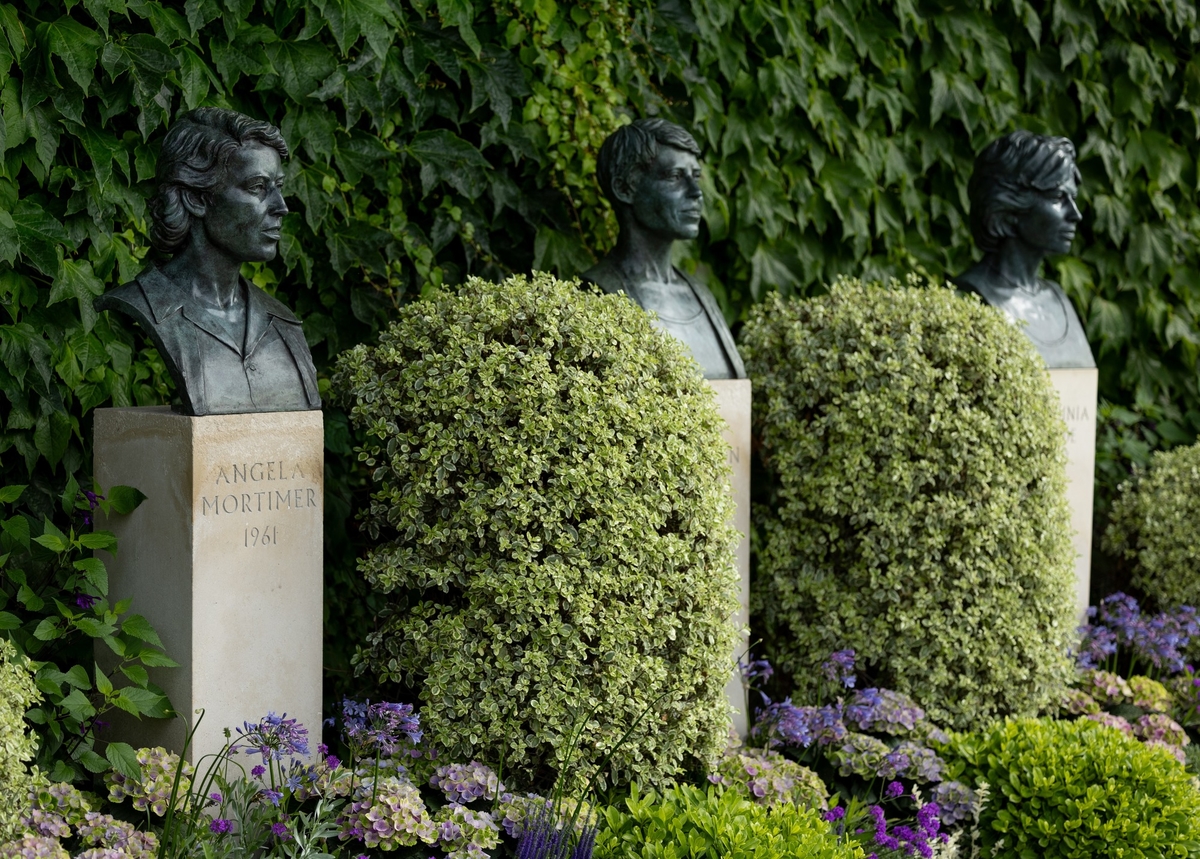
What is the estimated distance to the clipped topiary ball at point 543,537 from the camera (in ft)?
10.5

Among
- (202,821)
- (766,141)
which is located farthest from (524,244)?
(202,821)

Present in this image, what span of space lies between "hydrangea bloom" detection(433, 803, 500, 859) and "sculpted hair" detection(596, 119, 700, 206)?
1.93 m

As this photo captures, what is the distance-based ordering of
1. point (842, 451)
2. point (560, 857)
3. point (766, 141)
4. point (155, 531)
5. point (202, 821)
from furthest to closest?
1. point (766, 141)
2. point (842, 451)
3. point (155, 531)
4. point (202, 821)
5. point (560, 857)

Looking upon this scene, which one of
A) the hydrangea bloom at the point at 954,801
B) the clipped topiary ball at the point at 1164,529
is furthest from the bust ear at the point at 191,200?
the clipped topiary ball at the point at 1164,529

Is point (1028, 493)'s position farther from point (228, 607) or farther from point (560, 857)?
point (228, 607)

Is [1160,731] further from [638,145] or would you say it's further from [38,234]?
[38,234]

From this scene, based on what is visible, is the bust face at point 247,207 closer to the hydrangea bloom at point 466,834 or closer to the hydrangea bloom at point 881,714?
the hydrangea bloom at point 466,834

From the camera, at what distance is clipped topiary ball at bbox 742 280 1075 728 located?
3.98 metres

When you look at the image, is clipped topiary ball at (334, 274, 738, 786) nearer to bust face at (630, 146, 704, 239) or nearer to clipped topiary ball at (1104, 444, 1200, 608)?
bust face at (630, 146, 704, 239)

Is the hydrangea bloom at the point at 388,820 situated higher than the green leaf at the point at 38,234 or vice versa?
the green leaf at the point at 38,234

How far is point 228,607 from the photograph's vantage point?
9.96 feet

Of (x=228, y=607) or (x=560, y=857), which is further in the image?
(x=228, y=607)

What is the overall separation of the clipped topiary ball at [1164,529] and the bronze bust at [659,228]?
2402 millimetres

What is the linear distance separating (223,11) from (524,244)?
1.33 metres
